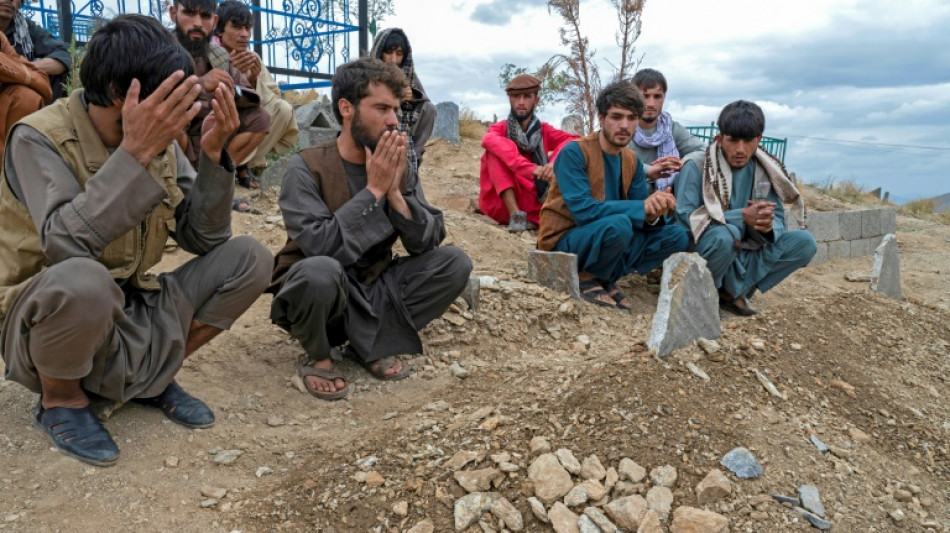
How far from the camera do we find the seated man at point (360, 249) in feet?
10.0

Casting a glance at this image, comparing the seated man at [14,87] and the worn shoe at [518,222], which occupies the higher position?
the seated man at [14,87]

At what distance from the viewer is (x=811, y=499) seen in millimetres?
2291

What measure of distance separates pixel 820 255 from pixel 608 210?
417 cm

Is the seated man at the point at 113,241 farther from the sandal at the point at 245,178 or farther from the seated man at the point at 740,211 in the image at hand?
the sandal at the point at 245,178

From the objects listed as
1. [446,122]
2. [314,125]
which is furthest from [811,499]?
[446,122]

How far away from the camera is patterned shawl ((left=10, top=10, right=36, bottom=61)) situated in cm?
473

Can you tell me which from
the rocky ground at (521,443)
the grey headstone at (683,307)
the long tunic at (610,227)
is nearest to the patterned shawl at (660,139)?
the long tunic at (610,227)

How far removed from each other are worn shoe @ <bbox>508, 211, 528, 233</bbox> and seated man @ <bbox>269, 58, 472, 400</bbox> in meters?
2.85

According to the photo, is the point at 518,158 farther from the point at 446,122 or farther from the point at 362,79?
the point at 446,122

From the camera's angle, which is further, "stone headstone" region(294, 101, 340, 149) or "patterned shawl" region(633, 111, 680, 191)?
"stone headstone" region(294, 101, 340, 149)

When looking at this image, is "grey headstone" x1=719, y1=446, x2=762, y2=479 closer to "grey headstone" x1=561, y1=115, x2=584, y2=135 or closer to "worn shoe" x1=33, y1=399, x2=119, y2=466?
"worn shoe" x1=33, y1=399, x2=119, y2=466

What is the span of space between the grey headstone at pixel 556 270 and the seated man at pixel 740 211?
0.82 metres

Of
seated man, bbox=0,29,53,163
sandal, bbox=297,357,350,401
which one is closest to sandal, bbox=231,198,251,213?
seated man, bbox=0,29,53,163

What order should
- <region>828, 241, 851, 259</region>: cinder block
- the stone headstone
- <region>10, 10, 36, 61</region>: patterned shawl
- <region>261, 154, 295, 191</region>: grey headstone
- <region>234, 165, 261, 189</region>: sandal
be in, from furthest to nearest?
<region>828, 241, 851, 259</region>: cinder block
the stone headstone
<region>261, 154, 295, 191</region>: grey headstone
<region>234, 165, 261, 189</region>: sandal
<region>10, 10, 36, 61</region>: patterned shawl
